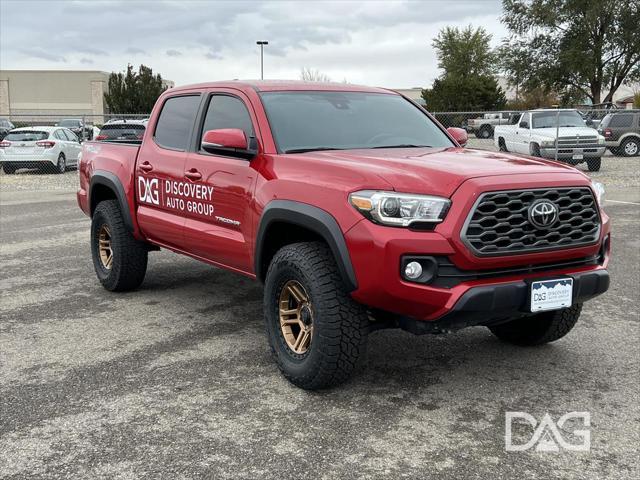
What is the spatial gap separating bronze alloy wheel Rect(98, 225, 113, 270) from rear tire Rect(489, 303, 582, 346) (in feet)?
12.2

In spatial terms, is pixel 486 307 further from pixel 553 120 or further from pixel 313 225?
pixel 553 120

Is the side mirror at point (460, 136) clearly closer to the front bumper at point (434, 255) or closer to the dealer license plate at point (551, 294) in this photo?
the front bumper at point (434, 255)

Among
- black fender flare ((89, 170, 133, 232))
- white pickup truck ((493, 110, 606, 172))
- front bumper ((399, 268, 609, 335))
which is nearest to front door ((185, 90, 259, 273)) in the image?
black fender flare ((89, 170, 133, 232))

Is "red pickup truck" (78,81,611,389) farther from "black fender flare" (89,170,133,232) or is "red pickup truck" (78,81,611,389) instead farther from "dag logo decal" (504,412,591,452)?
"black fender flare" (89,170,133,232)

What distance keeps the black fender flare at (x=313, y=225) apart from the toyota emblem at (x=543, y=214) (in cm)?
100

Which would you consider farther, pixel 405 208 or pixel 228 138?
pixel 228 138

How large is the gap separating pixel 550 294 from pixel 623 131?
23.1 m

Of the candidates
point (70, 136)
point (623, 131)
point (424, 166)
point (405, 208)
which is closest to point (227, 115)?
point (424, 166)

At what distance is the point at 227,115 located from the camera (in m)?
5.27

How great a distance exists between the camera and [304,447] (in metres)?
3.49

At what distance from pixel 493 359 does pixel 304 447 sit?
6.06ft

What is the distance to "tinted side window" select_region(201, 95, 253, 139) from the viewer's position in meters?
5.03

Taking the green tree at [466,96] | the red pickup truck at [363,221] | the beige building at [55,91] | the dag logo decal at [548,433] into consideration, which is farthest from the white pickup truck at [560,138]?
the beige building at [55,91]

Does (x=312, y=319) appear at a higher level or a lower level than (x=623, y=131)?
lower
